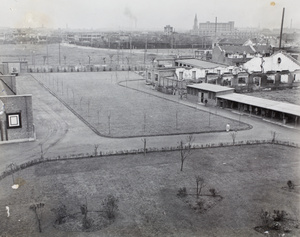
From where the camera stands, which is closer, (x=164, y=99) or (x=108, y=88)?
(x=164, y=99)

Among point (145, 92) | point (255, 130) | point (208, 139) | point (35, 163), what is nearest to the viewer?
point (35, 163)

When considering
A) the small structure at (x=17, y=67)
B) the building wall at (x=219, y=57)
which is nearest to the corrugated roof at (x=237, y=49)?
the building wall at (x=219, y=57)

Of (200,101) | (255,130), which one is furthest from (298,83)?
(255,130)

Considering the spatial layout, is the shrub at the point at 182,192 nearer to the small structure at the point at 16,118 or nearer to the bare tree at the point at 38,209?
the bare tree at the point at 38,209

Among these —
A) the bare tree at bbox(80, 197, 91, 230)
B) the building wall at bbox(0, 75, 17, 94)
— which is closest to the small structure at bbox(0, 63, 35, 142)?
the building wall at bbox(0, 75, 17, 94)

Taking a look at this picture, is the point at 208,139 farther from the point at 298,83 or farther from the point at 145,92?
the point at 298,83

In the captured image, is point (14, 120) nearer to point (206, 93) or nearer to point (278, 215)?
point (278, 215)

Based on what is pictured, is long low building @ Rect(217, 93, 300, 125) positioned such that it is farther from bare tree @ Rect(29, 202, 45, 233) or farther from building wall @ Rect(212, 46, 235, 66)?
building wall @ Rect(212, 46, 235, 66)
